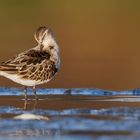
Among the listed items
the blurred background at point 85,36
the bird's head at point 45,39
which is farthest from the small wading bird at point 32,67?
the blurred background at point 85,36

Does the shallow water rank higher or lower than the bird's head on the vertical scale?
lower

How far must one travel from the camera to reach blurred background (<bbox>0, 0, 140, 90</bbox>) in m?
18.0

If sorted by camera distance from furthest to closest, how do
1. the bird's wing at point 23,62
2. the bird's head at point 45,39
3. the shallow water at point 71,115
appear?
the bird's head at point 45,39 < the bird's wing at point 23,62 < the shallow water at point 71,115

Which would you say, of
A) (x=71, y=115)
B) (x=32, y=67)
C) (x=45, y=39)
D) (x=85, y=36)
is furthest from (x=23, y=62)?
(x=85, y=36)

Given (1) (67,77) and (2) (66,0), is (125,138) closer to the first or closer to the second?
(1) (67,77)

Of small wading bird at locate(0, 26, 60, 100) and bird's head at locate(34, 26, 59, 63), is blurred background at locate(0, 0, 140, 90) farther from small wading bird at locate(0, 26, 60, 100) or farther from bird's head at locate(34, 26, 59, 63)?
small wading bird at locate(0, 26, 60, 100)

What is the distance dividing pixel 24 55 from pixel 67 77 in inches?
120

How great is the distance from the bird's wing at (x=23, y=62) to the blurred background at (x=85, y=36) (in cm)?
136

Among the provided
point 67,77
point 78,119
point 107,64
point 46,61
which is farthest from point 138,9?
point 78,119

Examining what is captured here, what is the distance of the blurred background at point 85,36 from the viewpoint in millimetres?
17984

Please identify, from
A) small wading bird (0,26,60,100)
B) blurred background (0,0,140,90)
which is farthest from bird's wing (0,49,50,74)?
blurred background (0,0,140,90)

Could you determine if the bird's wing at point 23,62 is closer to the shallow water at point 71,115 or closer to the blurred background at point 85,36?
the shallow water at point 71,115

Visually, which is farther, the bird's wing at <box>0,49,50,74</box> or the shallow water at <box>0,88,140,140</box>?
the bird's wing at <box>0,49,50,74</box>

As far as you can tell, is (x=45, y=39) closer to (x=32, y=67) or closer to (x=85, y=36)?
(x=32, y=67)
